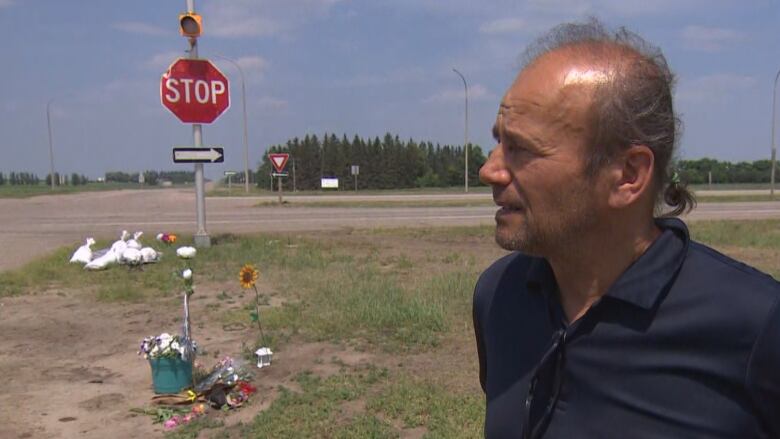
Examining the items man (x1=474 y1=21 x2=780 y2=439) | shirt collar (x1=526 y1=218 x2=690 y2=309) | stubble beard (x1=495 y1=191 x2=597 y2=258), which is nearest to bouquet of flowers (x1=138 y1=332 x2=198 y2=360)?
man (x1=474 y1=21 x2=780 y2=439)

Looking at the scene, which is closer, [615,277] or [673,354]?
[673,354]

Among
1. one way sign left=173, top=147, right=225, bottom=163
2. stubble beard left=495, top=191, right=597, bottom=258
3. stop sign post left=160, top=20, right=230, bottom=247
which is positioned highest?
stop sign post left=160, top=20, right=230, bottom=247

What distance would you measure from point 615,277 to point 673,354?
0.19 metres

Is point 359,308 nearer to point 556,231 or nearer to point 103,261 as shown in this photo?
point 103,261

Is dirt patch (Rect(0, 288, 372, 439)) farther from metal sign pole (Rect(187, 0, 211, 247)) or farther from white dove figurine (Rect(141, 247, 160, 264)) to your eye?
metal sign pole (Rect(187, 0, 211, 247))

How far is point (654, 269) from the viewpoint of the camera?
3.93ft

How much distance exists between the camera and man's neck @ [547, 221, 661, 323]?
1.26 metres

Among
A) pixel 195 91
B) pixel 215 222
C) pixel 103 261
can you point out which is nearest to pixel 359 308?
pixel 103 261

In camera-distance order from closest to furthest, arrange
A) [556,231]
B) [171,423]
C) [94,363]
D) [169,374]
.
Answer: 1. [556,231]
2. [171,423]
3. [169,374]
4. [94,363]

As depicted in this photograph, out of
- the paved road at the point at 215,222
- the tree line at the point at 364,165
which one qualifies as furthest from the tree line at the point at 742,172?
the paved road at the point at 215,222

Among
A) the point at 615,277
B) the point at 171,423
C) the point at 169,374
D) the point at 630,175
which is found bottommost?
the point at 171,423

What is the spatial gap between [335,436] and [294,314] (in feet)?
9.59

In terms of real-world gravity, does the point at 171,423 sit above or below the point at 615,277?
below

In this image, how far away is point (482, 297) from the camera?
1621mm
